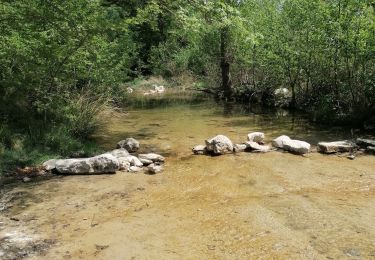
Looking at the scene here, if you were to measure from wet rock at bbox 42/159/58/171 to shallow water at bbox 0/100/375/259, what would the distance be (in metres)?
0.68

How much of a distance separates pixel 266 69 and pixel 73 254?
16073 mm

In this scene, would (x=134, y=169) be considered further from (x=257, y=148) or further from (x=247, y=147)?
(x=257, y=148)

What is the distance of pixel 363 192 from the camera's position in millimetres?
7348

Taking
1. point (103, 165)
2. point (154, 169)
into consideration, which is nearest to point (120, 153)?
point (103, 165)

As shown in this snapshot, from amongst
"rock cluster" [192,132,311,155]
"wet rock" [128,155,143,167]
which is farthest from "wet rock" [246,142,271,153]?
"wet rock" [128,155,143,167]

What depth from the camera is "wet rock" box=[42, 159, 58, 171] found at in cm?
912

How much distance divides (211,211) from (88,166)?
3449 mm

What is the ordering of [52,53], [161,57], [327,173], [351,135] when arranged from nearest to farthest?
[327,173], [52,53], [351,135], [161,57]

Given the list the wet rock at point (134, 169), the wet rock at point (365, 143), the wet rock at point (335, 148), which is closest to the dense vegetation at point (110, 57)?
the wet rock at point (134, 169)

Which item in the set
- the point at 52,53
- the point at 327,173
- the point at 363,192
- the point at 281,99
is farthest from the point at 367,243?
the point at 281,99

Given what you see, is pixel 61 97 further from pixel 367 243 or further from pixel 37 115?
pixel 367 243

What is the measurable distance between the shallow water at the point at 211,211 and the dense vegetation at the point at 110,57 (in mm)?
2782

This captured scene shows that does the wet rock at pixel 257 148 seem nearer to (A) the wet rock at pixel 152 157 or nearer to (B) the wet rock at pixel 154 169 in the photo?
(A) the wet rock at pixel 152 157

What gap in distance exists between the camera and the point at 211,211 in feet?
22.0
